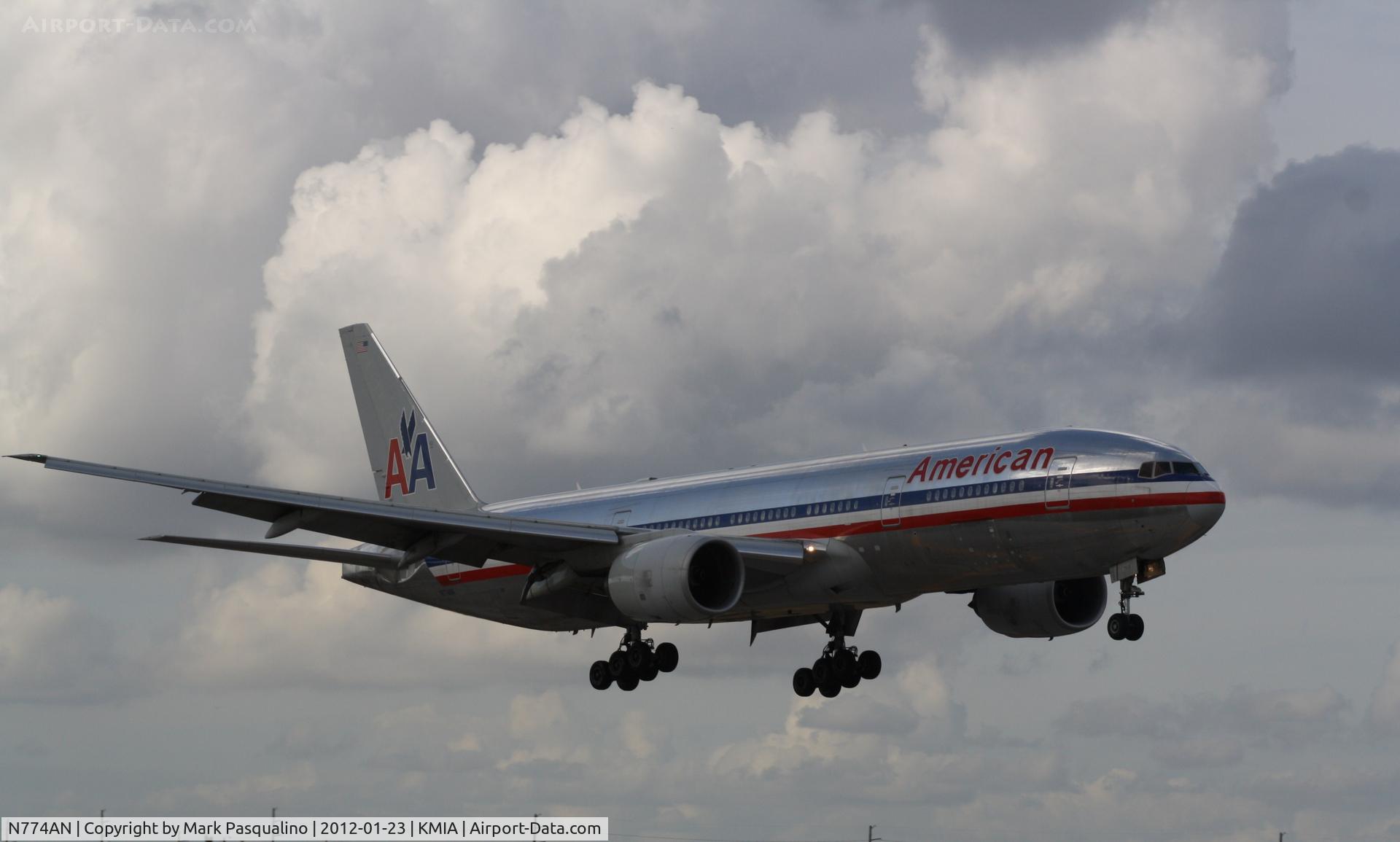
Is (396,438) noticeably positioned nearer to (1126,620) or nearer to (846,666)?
(846,666)

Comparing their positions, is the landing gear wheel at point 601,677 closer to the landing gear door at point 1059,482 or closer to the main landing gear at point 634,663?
the main landing gear at point 634,663

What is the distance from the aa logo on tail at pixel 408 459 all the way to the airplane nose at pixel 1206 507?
2687 cm

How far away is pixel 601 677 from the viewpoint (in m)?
51.7

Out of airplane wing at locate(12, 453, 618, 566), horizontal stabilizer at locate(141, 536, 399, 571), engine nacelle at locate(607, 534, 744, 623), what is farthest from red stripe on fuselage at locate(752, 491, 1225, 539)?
horizontal stabilizer at locate(141, 536, 399, 571)

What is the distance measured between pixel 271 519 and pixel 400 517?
121 inches

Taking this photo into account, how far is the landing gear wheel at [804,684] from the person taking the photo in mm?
51844

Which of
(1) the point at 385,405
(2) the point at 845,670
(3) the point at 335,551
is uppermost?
(1) the point at 385,405

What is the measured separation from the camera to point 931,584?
145ft

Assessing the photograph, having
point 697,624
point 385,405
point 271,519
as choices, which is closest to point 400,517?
point 271,519

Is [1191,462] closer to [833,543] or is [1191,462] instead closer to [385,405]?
[833,543]

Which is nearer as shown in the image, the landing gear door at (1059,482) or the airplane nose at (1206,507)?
the airplane nose at (1206,507)

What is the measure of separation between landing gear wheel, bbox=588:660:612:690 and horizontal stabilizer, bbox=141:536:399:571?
6.92m

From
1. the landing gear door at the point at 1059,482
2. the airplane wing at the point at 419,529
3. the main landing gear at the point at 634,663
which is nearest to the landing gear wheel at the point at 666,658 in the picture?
the main landing gear at the point at 634,663

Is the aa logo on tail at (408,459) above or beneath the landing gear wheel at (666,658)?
above
